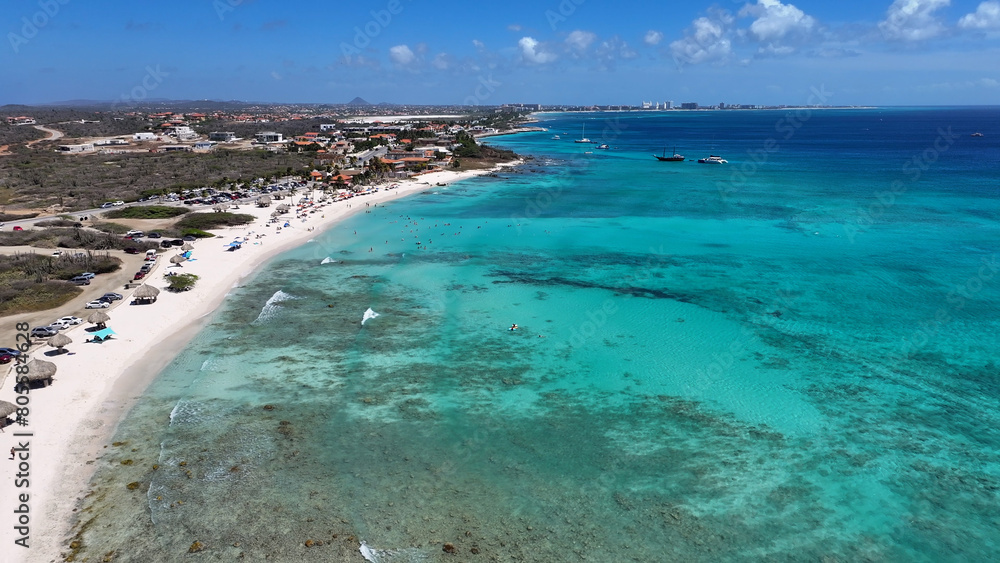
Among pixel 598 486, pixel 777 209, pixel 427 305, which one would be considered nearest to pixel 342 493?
pixel 598 486

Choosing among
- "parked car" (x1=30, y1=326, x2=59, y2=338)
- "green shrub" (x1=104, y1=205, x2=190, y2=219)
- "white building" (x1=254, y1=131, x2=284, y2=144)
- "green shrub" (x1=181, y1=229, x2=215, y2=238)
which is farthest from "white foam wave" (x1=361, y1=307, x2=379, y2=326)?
"white building" (x1=254, y1=131, x2=284, y2=144)

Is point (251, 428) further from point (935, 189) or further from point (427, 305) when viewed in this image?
point (935, 189)

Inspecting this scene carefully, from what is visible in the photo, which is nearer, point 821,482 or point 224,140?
point 821,482

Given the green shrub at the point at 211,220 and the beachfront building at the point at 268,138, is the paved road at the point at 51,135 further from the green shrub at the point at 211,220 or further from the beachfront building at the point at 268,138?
the green shrub at the point at 211,220

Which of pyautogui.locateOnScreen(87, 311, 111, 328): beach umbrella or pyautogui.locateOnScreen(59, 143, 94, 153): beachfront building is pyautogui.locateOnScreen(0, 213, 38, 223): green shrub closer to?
pyautogui.locateOnScreen(87, 311, 111, 328): beach umbrella

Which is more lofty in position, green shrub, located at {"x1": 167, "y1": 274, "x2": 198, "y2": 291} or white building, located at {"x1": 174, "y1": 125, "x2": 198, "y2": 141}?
white building, located at {"x1": 174, "y1": 125, "x2": 198, "y2": 141}

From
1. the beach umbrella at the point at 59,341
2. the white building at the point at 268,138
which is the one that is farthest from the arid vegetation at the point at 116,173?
the beach umbrella at the point at 59,341

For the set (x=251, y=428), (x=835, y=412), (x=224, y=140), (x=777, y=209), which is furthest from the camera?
(x=224, y=140)
